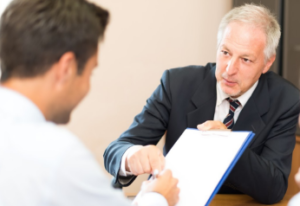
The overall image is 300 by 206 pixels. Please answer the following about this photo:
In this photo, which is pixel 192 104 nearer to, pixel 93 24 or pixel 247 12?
pixel 247 12

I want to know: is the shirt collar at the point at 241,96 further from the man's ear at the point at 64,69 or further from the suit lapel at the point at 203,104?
the man's ear at the point at 64,69

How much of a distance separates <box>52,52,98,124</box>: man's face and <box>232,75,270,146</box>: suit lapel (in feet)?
3.30

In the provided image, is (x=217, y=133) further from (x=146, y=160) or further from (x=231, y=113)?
(x=231, y=113)

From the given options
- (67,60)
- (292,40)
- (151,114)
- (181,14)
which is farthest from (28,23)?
(181,14)

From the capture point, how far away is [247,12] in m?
1.94

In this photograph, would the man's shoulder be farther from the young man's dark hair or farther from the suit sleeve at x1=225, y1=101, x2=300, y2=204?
the young man's dark hair

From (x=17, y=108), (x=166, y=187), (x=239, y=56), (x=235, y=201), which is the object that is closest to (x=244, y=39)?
(x=239, y=56)

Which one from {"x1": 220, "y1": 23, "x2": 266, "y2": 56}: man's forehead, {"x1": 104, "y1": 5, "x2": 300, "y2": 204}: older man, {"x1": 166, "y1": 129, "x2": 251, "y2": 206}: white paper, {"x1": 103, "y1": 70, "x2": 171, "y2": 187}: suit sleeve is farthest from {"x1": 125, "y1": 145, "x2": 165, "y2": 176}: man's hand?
{"x1": 220, "y1": 23, "x2": 266, "y2": 56}: man's forehead

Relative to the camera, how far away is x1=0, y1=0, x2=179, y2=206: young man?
0.85 meters

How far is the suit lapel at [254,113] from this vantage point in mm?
1926

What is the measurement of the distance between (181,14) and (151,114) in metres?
1.27

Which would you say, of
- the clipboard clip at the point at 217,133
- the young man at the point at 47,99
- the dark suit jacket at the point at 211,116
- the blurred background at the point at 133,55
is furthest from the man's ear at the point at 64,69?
the blurred background at the point at 133,55

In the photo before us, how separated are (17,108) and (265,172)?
1.11 metres

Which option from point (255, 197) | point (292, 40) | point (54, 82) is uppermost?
point (54, 82)
